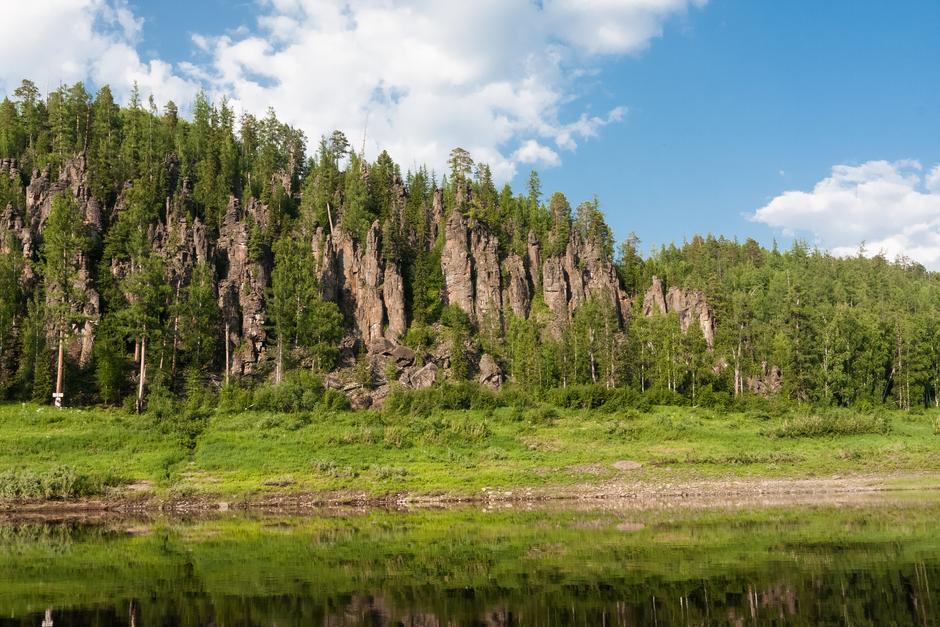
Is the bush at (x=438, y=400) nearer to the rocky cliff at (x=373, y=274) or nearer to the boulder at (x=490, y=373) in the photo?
the rocky cliff at (x=373, y=274)

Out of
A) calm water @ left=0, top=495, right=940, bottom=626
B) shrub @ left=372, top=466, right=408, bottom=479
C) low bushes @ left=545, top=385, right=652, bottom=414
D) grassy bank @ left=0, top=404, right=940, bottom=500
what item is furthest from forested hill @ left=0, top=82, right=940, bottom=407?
calm water @ left=0, top=495, right=940, bottom=626

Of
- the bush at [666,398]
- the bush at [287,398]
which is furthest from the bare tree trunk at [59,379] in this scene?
the bush at [666,398]

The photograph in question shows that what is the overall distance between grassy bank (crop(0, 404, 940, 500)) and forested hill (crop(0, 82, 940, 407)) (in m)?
14.1

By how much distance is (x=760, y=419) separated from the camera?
252 ft

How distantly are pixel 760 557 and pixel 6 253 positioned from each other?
328 feet

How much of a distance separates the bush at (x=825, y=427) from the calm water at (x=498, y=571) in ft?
87.2

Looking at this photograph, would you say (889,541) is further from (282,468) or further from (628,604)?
(282,468)

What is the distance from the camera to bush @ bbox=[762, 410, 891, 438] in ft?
213

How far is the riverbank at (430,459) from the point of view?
4981cm

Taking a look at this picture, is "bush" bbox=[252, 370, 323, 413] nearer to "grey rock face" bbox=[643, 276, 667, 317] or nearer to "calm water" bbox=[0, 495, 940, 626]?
"calm water" bbox=[0, 495, 940, 626]

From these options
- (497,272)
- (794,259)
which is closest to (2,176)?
(497,272)

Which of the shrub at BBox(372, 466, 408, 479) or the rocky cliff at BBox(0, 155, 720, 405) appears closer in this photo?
the shrub at BBox(372, 466, 408, 479)

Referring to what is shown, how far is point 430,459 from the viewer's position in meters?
58.2

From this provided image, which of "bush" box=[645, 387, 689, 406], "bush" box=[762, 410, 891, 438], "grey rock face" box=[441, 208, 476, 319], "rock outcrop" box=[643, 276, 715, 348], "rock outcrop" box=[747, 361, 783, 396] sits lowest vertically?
"bush" box=[762, 410, 891, 438]
